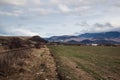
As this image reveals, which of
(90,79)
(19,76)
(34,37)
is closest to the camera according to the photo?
(90,79)

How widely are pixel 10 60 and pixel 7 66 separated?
2.06 meters

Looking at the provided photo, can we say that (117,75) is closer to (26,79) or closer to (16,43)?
(26,79)

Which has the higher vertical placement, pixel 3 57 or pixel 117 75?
pixel 3 57

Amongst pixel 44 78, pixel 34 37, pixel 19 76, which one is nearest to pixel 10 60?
pixel 19 76

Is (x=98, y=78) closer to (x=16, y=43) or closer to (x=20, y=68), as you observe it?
(x=20, y=68)

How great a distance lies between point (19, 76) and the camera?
23688 millimetres

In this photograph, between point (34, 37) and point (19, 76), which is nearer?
point (19, 76)

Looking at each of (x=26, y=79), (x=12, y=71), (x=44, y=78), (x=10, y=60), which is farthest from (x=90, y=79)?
(x=10, y=60)

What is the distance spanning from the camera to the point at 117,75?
24.5 metres

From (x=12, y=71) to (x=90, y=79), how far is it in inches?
317

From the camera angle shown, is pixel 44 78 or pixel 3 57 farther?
pixel 3 57

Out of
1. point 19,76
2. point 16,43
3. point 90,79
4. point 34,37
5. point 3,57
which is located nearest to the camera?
point 90,79

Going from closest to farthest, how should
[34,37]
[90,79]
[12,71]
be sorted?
[90,79]
[12,71]
[34,37]

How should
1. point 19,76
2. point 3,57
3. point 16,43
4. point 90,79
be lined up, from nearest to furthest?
1. point 90,79
2. point 19,76
3. point 3,57
4. point 16,43
